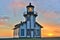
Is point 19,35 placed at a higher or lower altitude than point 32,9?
lower

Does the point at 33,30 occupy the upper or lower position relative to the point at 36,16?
lower

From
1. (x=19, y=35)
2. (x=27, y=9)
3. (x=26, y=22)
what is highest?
(x=27, y=9)

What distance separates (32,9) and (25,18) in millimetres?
2889

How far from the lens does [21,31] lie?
48.8m

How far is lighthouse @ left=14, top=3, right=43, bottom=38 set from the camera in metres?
48.8

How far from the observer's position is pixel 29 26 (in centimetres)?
4900

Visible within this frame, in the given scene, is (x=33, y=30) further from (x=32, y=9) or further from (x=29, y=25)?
(x=32, y=9)

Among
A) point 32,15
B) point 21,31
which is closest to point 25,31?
point 21,31

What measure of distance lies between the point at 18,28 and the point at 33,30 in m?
3.70

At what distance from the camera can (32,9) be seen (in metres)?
49.4

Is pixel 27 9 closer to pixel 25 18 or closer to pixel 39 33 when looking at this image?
pixel 25 18

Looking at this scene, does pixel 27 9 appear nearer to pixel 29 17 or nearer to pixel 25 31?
pixel 29 17

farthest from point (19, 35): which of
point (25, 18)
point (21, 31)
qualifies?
point (25, 18)

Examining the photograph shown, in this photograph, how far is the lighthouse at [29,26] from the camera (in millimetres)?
48750
